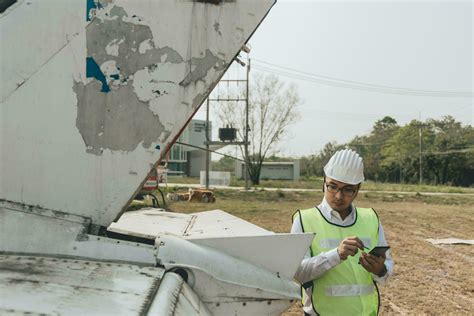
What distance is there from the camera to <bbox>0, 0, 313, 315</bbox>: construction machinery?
1980 millimetres

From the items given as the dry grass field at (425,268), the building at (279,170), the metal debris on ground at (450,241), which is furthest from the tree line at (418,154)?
the metal debris on ground at (450,241)

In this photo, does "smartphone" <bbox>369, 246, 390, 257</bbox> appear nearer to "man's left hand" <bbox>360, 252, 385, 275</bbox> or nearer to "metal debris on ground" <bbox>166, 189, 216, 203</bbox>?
"man's left hand" <bbox>360, 252, 385, 275</bbox>

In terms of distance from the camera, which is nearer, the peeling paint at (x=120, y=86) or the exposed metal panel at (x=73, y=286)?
the exposed metal panel at (x=73, y=286)

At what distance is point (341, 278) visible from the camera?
238 cm

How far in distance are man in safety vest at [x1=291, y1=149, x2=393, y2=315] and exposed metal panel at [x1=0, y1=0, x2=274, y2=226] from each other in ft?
3.01

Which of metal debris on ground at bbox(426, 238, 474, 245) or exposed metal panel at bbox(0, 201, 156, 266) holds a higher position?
exposed metal panel at bbox(0, 201, 156, 266)

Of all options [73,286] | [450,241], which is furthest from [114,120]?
[450,241]

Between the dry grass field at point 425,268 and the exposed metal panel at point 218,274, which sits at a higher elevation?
the exposed metal panel at point 218,274

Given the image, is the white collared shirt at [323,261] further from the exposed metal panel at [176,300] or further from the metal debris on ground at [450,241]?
the metal debris on ground at [450,241]

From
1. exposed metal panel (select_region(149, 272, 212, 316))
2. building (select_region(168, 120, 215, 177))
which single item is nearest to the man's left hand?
exposed metal panel (select_region(149, 272, 212, 316))

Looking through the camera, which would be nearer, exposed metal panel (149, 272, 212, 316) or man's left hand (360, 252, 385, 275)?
exposed metal panel (149, 272, 212, 316)

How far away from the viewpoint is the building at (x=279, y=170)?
55.5m

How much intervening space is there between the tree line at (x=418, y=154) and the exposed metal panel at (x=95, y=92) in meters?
41.2

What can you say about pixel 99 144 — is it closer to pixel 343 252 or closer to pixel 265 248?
pixel 265 248
